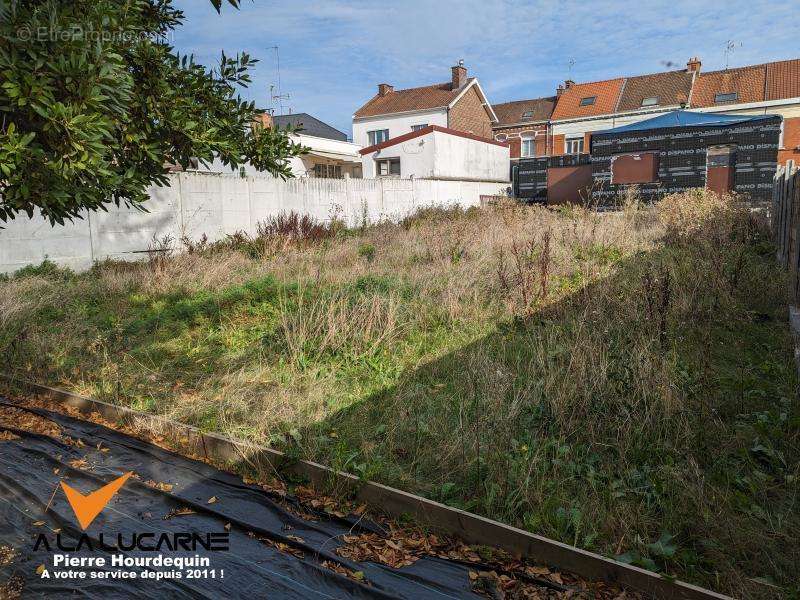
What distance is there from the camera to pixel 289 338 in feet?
19.9

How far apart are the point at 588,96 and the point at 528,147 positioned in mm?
5311

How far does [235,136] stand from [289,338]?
242cm

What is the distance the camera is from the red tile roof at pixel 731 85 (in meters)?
33.0

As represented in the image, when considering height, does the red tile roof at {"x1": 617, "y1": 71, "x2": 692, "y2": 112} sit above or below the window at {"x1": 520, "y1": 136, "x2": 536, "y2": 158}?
above

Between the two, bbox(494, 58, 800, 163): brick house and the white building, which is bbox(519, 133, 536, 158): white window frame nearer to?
bbox(494, 58, 800, 163): brick house

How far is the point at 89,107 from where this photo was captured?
310cm

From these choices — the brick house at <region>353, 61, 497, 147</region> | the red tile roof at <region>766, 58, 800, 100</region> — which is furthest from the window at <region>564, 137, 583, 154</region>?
the red tile roof at <region>766, 58, 800, 100</region>

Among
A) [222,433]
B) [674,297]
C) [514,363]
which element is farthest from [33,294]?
[674,297]

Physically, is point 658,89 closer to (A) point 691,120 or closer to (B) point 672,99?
(B) point 672,99

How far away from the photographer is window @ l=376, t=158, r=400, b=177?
2927 centimetres

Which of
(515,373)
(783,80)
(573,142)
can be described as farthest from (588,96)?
(515,373)

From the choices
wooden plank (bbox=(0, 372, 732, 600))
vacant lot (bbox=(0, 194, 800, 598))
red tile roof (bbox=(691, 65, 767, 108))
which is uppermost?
red tile roof (bbox=(691, 65, 767, 108))

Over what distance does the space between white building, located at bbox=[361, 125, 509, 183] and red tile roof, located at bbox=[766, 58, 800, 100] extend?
17.3 metres
